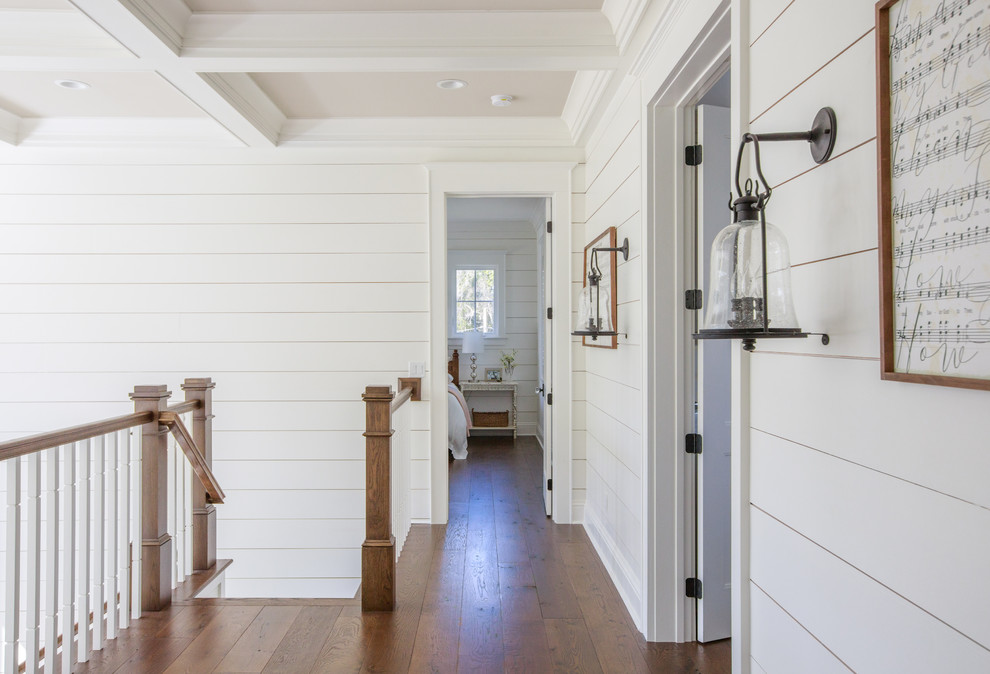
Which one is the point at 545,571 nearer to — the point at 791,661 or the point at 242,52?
the point at 791,661

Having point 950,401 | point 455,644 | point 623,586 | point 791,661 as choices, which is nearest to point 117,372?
point 455,644

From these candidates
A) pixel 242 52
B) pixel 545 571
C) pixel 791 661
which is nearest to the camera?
pixel 791 661

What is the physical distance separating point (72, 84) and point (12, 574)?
268cm

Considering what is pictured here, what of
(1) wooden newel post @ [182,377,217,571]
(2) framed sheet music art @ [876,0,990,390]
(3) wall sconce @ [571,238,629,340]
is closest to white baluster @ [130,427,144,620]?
(1) wooden newel post @ [182,377,217,571]

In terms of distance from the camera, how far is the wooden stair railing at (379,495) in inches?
113

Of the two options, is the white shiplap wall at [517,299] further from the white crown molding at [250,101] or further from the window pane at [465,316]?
the white crown molding at [250,101]

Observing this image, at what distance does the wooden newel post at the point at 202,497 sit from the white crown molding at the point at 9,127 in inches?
83.8

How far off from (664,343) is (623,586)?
4.05ft

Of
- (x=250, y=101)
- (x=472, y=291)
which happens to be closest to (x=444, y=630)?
(x=250, y=101)

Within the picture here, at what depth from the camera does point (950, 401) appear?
92 centimetres

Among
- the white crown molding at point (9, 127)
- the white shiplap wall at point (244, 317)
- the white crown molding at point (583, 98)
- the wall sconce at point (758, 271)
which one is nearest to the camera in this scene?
the wall sconce at point (758, 271)

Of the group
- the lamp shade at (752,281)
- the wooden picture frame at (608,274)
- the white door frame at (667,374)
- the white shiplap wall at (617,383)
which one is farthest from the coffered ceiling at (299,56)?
the lamp shade at (752,281)

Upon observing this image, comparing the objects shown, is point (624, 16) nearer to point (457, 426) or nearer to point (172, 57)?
point (172, 57)

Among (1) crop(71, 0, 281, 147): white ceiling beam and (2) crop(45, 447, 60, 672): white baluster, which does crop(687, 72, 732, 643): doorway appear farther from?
(2) crop(45, 447, 60, 672): white baluster
